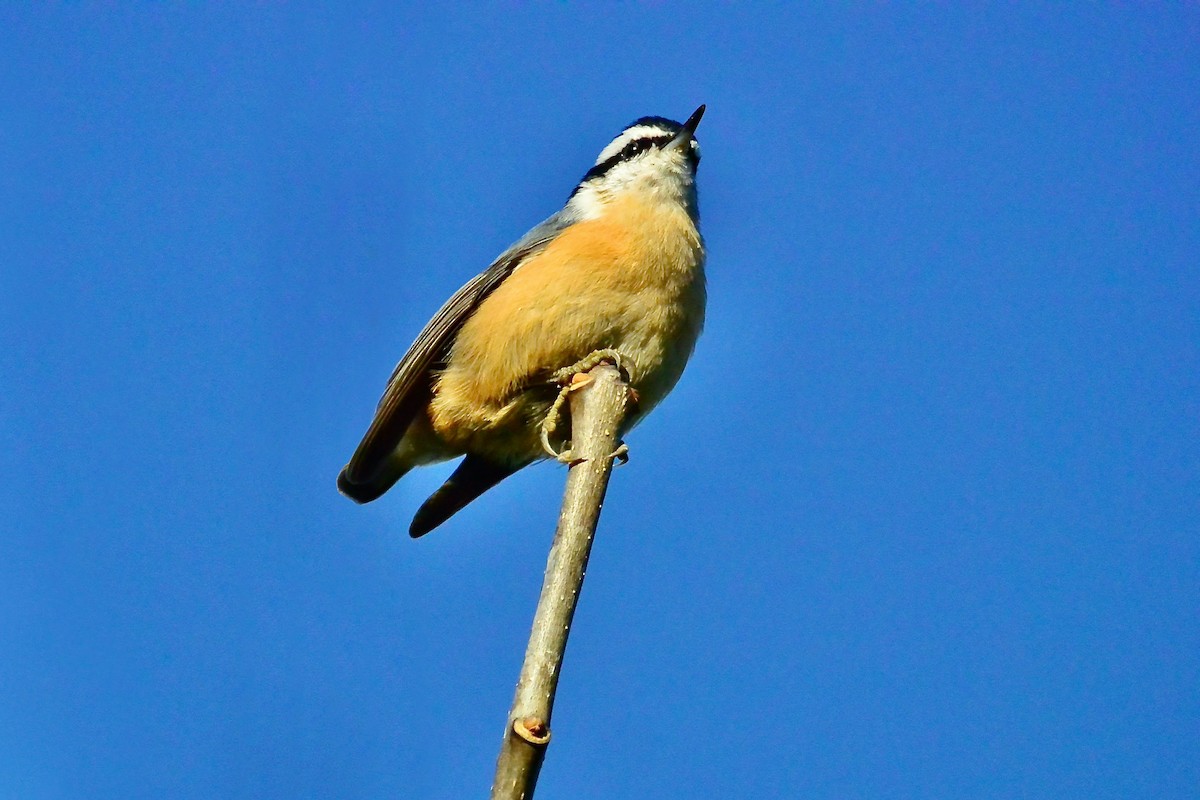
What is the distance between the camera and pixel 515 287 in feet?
16.2

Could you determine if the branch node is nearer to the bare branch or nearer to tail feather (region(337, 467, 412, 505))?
the bare branch

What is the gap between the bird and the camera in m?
4.64

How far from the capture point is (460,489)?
5.32 meters

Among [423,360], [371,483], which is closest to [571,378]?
[423,360]

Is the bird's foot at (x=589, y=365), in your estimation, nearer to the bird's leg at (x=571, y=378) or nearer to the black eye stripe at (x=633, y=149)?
the bird's leg at (x=571, y=378)

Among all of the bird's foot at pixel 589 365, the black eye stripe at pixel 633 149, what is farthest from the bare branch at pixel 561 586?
the black eye stripe at pixel 633 149

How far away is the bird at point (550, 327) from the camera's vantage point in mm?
4637

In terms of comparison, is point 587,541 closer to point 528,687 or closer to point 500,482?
point 528,687

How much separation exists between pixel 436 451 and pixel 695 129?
2026 mm

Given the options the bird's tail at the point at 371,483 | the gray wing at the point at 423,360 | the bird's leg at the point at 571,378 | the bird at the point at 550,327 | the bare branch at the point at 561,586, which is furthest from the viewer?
the bird's tail at the point at 371,483

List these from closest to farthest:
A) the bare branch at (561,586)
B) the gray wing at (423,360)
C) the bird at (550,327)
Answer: the bare branch at (561,586), the bird at (550,327), the gray wing at (423,360)

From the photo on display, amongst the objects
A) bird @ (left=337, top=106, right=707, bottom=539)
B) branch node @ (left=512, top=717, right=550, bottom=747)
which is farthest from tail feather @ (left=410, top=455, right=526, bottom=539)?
branch node @ (left=512, top=717, right=550, bottom=747)

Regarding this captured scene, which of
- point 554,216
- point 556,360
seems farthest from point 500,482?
point 554,216

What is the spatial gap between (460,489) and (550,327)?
3.61 ft
